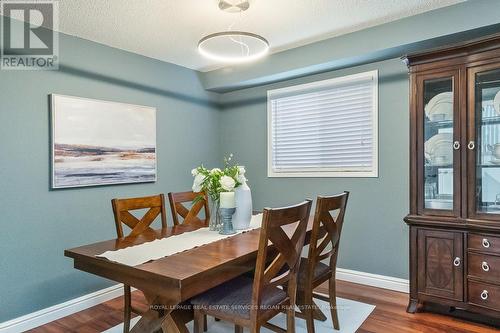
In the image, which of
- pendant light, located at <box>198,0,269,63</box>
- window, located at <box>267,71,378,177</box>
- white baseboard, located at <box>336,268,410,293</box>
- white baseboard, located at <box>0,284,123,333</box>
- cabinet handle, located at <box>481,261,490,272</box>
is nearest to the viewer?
pendant light, located at <box>198,0,269,63</box>

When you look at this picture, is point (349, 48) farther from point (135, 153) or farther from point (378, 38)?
point (135, 153)

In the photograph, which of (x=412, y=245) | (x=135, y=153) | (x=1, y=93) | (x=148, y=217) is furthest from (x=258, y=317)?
(x=1, y=93)

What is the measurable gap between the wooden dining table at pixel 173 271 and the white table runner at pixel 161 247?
53 millimetres

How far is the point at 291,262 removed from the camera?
179cm

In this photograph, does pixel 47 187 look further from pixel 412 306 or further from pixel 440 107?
pixel 440 107

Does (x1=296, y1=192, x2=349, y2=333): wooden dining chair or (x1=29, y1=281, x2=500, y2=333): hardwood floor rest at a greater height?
(x1=296, y1=192, x2=349, y2=333): wooden dining chair

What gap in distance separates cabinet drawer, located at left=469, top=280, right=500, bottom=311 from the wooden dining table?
1645 mm

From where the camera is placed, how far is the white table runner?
1699 millimetres

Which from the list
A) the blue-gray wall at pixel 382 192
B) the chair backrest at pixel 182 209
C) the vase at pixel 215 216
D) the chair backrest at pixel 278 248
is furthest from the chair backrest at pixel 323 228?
the blue-gray wall at pixel 382 192

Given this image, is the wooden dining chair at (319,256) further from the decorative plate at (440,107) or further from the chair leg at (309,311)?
the decorative plate at (440,107)

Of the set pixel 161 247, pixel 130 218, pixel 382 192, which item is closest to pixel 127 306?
pixel 130 218

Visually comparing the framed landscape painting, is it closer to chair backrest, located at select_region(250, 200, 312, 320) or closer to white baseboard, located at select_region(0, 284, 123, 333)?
white baseboard, located at select_region(0, 284, 123, 333)

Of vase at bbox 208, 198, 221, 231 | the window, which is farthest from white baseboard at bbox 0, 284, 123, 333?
the window

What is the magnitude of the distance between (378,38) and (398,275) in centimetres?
213
